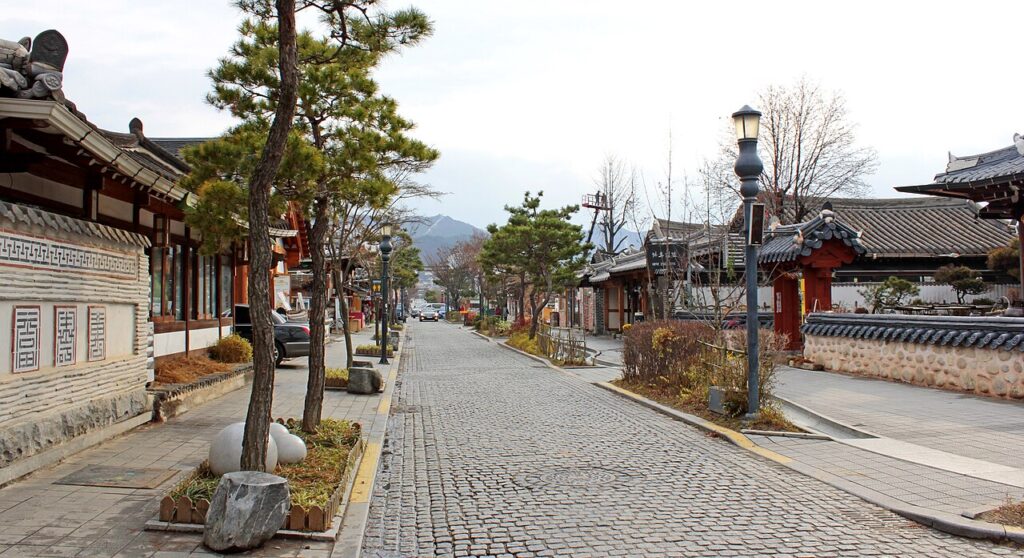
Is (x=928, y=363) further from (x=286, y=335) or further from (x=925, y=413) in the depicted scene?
(x=286, y=335)

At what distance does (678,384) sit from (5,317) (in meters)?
9.99

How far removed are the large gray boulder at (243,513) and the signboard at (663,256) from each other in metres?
15.3

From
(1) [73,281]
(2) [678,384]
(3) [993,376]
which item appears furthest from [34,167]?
(3) [993,376]

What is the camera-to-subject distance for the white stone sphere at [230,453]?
20.7 ft

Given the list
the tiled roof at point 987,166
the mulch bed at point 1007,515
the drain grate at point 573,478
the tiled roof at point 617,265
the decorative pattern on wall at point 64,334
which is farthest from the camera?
the tiled roof at point 617,265

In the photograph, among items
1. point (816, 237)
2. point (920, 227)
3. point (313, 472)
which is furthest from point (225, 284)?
point (920, 227)

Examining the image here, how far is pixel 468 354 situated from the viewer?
92.7 feet

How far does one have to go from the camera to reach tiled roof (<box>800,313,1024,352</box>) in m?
12.3

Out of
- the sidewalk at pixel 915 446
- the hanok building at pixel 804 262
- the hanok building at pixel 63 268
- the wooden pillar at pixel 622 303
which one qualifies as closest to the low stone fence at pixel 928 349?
the sidewalk at pixel 915 446

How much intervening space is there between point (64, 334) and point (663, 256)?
690 inches

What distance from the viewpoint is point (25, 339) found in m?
7.30

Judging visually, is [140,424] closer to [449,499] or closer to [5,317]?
[5,317]

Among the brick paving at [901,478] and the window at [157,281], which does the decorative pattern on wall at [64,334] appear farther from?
→ the brick paving at [901,478]

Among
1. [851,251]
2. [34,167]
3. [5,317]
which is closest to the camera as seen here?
[5,317]
